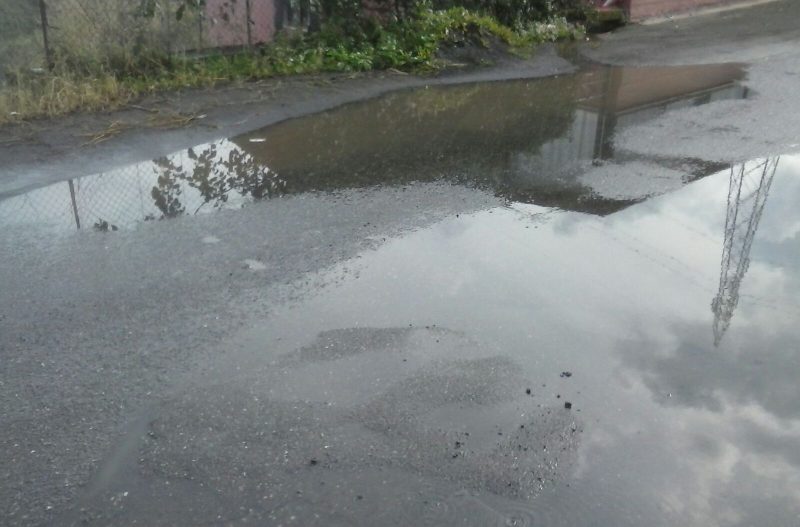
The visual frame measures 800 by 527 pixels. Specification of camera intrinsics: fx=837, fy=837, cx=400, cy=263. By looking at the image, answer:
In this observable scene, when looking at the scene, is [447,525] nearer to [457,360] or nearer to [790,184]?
[457,360]

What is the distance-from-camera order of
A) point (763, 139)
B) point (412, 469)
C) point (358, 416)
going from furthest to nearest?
point (763, 139)
point (358, 416)
point (412, 469)

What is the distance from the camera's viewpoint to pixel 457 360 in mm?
5094

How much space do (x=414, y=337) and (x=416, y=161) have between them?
354 centimetres

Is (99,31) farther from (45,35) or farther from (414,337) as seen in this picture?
(414,337)

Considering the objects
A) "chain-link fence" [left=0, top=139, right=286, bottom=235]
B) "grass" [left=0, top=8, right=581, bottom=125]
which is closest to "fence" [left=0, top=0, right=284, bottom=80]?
"grass" [left=0, top=8, right=581, bottom=125]

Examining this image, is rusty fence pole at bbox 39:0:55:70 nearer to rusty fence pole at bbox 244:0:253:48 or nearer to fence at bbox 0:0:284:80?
fence at bbox 0:0:284:80

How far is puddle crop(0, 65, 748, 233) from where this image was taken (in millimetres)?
7453

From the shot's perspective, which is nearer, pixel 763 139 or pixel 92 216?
pixel 92 216

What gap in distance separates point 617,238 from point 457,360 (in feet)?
7.73

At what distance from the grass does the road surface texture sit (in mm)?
599

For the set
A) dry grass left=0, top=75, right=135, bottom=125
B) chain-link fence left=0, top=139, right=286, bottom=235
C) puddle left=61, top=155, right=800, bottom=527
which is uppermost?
dry grass left=0, top=75, right=135, bottom=125

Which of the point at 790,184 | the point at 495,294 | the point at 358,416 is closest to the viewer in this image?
the point at 358,416

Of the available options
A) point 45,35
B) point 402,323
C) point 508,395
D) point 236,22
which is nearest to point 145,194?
point 402,323

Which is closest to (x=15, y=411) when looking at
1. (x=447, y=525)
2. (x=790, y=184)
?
(x=447, y=525)
